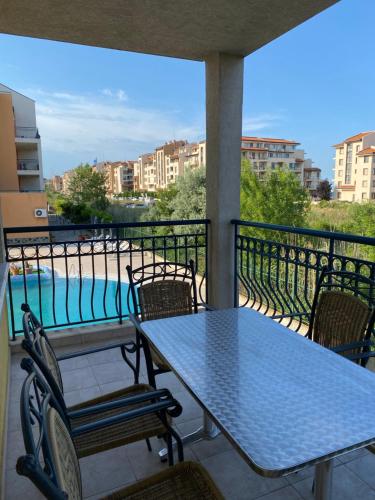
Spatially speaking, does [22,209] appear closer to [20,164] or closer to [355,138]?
[20,164]

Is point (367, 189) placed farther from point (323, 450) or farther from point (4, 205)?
point (323, 450)

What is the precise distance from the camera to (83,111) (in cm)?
4531

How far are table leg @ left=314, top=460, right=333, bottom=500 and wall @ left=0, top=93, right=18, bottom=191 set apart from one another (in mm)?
21290

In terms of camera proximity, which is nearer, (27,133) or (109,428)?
(109,428)

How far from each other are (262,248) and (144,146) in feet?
169

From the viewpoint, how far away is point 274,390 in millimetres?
1234

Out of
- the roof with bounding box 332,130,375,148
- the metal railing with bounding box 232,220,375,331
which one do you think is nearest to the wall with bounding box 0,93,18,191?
the metal railing with bounding box 232,220,375,331

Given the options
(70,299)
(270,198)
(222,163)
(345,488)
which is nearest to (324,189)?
(270,198)

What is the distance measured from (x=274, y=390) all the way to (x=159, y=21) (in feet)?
8.76

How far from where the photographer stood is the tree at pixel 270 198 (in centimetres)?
2541

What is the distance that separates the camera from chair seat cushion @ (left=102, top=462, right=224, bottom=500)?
113 centimetres

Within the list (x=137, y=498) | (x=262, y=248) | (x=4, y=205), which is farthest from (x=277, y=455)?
(x=4, y=205)

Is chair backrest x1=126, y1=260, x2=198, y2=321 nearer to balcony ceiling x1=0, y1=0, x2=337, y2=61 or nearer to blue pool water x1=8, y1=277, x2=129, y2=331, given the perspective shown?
balcony ceiling x1=0, y1=0, x2=337, y2=61

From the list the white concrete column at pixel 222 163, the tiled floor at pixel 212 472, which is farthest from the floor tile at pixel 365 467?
the white concrete column at pixel 222 163
